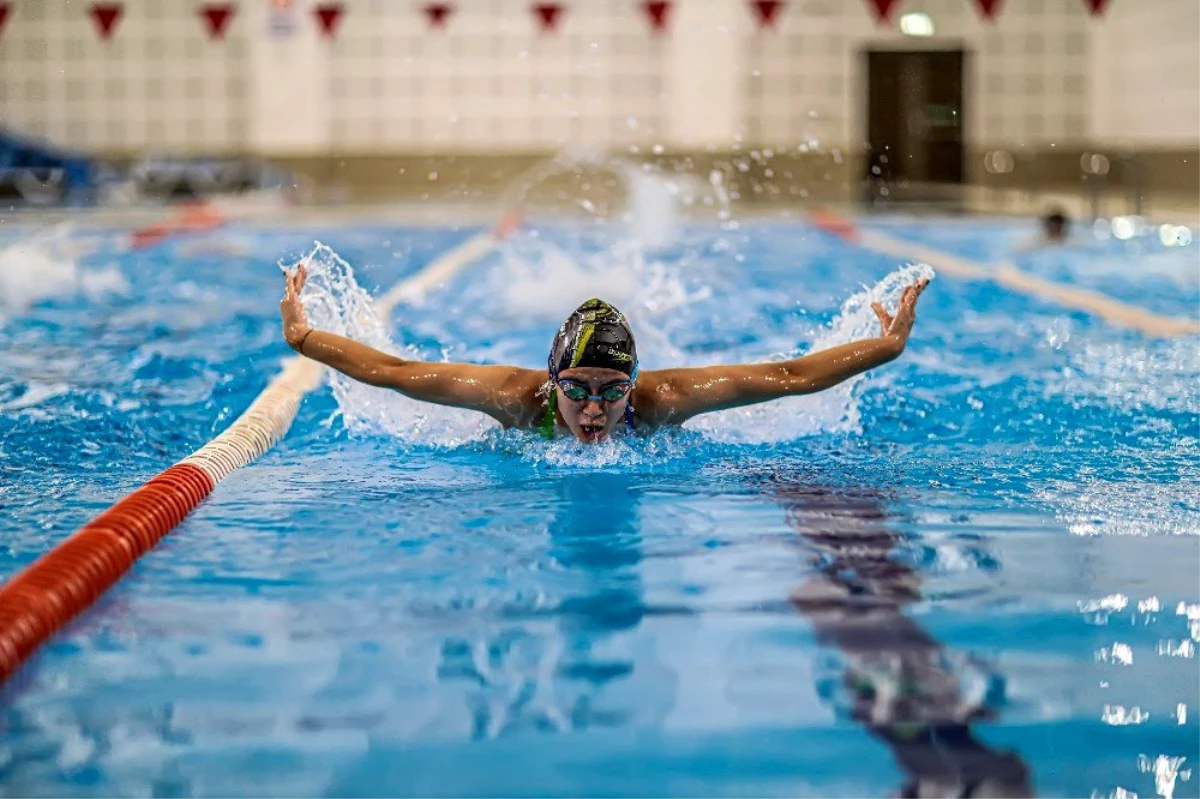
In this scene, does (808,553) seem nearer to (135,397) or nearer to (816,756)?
(816,756)

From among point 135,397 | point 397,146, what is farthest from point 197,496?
point 397,146

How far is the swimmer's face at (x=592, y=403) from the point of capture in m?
3.47

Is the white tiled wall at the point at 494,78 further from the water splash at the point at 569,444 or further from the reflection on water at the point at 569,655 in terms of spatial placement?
the reflection on water at the point at 569,655

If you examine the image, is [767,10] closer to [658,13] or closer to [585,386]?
[658,13]

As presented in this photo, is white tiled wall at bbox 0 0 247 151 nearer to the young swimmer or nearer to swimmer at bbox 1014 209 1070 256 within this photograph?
swimmer at bbox 1014 209 1070 256

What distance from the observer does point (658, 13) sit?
1514cm

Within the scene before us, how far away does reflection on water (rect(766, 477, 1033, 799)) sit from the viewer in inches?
73.0

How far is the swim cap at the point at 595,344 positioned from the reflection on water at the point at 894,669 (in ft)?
2.08

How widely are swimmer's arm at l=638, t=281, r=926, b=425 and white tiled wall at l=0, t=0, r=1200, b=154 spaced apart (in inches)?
535

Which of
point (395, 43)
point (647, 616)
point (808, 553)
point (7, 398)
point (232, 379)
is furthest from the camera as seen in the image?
point (395, 43)

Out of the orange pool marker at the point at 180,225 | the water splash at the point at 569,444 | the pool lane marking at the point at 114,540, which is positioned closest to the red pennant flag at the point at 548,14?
the orange pool marker at the point at 180,225

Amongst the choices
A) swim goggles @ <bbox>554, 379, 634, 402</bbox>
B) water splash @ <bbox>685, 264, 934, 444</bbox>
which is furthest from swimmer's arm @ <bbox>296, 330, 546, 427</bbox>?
water splash @ <bbox>685, 264, 934, 444</bbox>

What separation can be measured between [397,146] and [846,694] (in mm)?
15729

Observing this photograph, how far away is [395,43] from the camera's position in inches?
667
